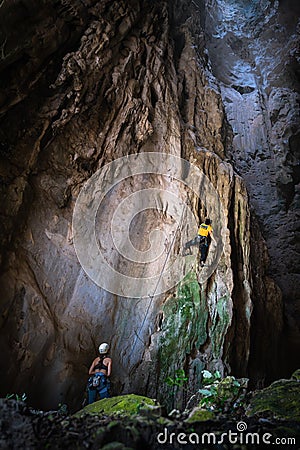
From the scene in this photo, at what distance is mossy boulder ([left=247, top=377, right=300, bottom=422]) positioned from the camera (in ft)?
12.2

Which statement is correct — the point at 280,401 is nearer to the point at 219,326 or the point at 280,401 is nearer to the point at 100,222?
the point at 219,326

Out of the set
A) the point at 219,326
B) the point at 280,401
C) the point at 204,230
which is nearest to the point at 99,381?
the point at 219,326

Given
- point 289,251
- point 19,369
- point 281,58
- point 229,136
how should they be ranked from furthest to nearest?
point 281,58, point 229,136, point 289,251, point 19,369

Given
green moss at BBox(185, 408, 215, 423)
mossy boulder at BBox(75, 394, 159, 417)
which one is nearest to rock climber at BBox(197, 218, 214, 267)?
mossy boulder at BBox(75, 394, 159, 417)

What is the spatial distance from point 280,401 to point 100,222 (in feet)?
18.4

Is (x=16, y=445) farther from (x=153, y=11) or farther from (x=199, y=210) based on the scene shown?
(x=153, y=11)

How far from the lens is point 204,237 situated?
27.0ft

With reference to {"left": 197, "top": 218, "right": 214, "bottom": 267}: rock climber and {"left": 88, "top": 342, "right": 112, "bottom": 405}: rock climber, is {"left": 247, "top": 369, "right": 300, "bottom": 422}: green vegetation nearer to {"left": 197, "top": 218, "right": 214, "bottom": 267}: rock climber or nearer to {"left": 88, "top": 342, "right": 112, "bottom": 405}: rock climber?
A: {"left": 88, "top": 342, "right": 112, "bottom": 405}: rock climber

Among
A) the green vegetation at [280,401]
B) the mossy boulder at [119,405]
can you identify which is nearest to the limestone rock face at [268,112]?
the green vegetation at [280,401]

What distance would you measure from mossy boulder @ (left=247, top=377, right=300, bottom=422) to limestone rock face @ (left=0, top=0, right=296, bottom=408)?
2675mm

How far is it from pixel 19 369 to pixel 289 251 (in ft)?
33.1

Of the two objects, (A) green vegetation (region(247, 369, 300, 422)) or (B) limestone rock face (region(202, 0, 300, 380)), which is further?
(B) limestone rock face (region(202, 0, 300, 380))

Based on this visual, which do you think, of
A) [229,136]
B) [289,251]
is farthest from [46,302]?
[229,136]

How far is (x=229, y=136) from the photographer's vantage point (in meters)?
13.6
